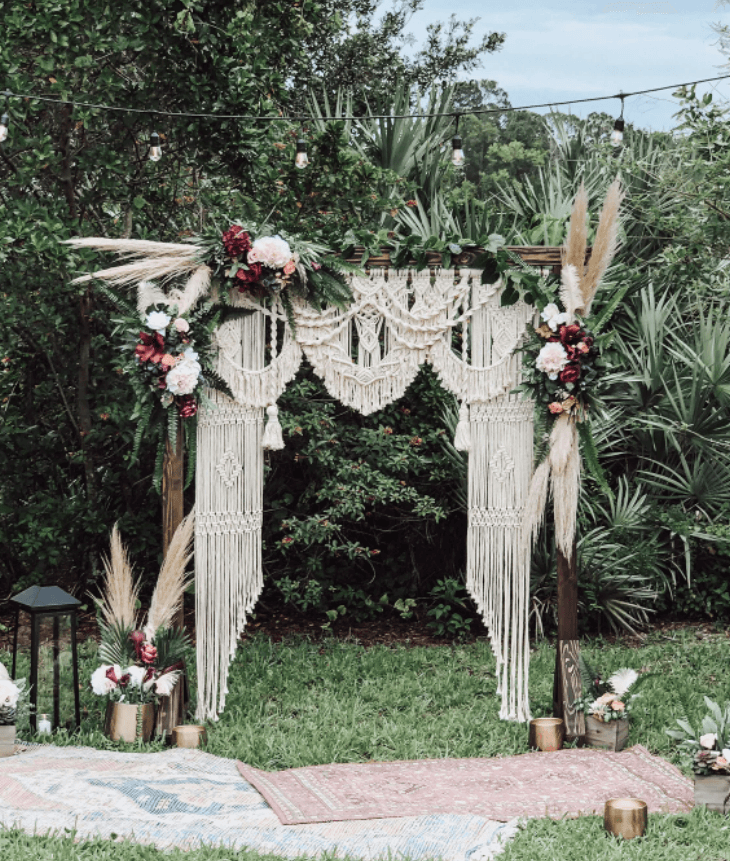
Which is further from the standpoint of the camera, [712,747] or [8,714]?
[8,714]

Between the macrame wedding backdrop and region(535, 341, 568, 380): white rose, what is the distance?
11cm

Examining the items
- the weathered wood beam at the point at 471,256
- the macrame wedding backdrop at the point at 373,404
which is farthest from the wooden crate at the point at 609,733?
the weathered wood beam at the point at 471,256

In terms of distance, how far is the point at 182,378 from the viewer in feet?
13.6

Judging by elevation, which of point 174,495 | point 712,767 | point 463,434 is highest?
point 463,434

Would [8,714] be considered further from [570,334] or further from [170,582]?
[570,334]

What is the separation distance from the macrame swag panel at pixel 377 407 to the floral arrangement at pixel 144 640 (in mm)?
136

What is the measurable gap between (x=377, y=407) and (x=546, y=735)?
1585 mm

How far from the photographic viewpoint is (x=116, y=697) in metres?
4.19

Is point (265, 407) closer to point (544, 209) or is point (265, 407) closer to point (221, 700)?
point (221, 700)

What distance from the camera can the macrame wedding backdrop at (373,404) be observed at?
436 cm

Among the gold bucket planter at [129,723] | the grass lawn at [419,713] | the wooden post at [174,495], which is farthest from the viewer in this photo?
the wooden post at [174,495]

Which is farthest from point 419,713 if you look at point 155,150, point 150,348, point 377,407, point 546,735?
point 155,150

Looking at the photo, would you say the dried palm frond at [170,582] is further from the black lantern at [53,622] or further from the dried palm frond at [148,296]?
the dried palm frond at [148,296]

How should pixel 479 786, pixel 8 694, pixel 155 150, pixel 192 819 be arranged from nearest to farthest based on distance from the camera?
pixel 192 819 < pixel 479 786 < pixel 8 694 < pixel 155 150
